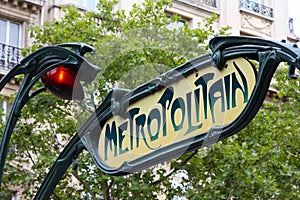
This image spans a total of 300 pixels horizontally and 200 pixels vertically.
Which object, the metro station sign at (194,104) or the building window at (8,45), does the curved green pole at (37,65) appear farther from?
the building window at (8,45)

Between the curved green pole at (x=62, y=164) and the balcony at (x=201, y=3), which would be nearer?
the curved green pole at (x=62, y=164)

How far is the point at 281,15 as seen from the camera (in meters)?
33.1

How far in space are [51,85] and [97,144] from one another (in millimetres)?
1219

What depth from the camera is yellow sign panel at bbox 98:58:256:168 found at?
446 centimetres

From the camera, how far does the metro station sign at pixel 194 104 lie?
4414 mm

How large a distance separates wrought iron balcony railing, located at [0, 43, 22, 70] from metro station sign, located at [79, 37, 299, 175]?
20.1 m

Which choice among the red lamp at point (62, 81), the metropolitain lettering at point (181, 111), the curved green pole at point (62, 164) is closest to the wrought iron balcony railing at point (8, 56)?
the red lamp at point (62, 81)

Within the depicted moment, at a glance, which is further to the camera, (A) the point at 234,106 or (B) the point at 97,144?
(B) the point at 97,144

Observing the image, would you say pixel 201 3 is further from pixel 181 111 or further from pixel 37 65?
pixel 181 111

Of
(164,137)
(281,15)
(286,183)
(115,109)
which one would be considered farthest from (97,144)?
(281,15)

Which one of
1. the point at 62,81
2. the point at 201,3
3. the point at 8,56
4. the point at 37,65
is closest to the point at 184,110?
the point at 62,81

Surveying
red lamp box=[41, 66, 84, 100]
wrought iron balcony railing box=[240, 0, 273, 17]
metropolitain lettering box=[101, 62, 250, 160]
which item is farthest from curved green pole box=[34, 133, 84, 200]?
wrought iron balcony railing box=[240, 0, 273, 17]

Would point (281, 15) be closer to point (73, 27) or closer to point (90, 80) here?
point (73, 27)

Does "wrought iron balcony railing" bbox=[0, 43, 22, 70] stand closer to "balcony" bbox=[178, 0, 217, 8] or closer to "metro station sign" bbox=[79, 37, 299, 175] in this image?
"balcony" bbox=[178, 0, 217, 8]
